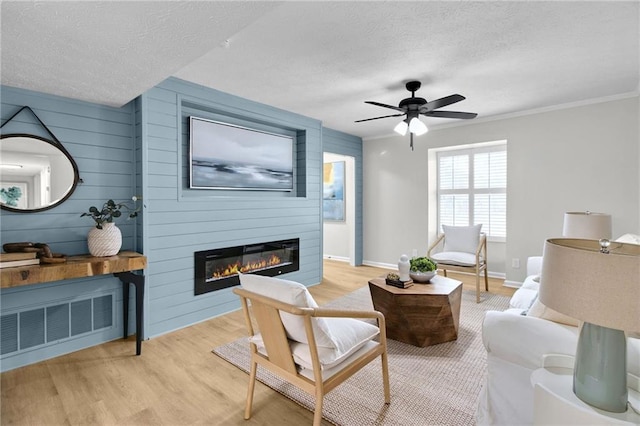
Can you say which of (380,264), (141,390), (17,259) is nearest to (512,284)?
(380,264)

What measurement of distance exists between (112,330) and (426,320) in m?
2.80

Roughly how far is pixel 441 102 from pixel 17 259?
3.50 m

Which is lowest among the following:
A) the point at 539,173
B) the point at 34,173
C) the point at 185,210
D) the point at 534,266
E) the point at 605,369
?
the point at 534,266

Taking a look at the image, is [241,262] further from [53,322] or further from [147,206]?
[53,322]

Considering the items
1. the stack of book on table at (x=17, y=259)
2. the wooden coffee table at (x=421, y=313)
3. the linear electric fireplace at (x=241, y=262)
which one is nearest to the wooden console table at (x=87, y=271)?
the stack of book on table at (x=17, y=259)

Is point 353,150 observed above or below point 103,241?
above

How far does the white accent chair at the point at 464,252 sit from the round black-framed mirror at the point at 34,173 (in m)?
4.12

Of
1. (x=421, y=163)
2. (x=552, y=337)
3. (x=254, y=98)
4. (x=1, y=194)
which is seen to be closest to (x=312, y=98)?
(x=254, y=98)

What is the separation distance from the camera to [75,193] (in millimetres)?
2713

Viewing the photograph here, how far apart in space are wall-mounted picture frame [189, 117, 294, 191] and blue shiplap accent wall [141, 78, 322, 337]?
0.32 ft

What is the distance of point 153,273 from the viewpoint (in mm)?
2996

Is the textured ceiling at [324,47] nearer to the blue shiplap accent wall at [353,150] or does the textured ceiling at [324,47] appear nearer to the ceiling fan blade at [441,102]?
the ceiling fan blade at [441,102]

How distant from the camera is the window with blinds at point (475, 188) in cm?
498

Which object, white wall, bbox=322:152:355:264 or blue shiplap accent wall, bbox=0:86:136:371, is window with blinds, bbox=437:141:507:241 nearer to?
white wall, bbox=322:152:355:264
